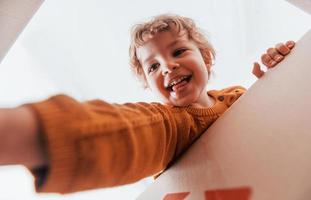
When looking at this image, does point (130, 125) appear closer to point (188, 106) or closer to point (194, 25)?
point (188, 106)

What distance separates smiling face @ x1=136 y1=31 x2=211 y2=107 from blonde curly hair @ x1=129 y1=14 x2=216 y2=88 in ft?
0.06

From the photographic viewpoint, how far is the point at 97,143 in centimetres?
33

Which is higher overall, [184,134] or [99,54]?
[99,54]

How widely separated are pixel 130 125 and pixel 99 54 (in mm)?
441

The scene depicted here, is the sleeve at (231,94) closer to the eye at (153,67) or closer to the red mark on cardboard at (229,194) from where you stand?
the eye at (153,67)

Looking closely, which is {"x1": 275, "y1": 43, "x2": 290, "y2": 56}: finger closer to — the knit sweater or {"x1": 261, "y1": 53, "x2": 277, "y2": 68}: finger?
{"x1": 261, "y1": 53, "x2": 277, "y2": 68}: finger

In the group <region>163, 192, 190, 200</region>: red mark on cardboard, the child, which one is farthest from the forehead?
<region>163, 192, 190, 200</region>: red mark on cardboard

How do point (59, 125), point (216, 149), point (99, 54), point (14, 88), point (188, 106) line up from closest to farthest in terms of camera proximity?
point (59, 125) < point (216, 149) < point (188, 106) < point (14, 88) < point (99, 54)

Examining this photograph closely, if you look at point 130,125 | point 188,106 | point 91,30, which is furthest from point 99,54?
point 130,125

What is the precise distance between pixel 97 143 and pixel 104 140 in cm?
1

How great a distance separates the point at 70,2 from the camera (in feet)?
2.40

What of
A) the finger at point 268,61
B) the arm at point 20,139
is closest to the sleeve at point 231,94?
the finger at point 268,61

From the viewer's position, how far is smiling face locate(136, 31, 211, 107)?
0.58 m

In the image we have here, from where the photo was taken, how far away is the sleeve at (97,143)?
29 centimetres
